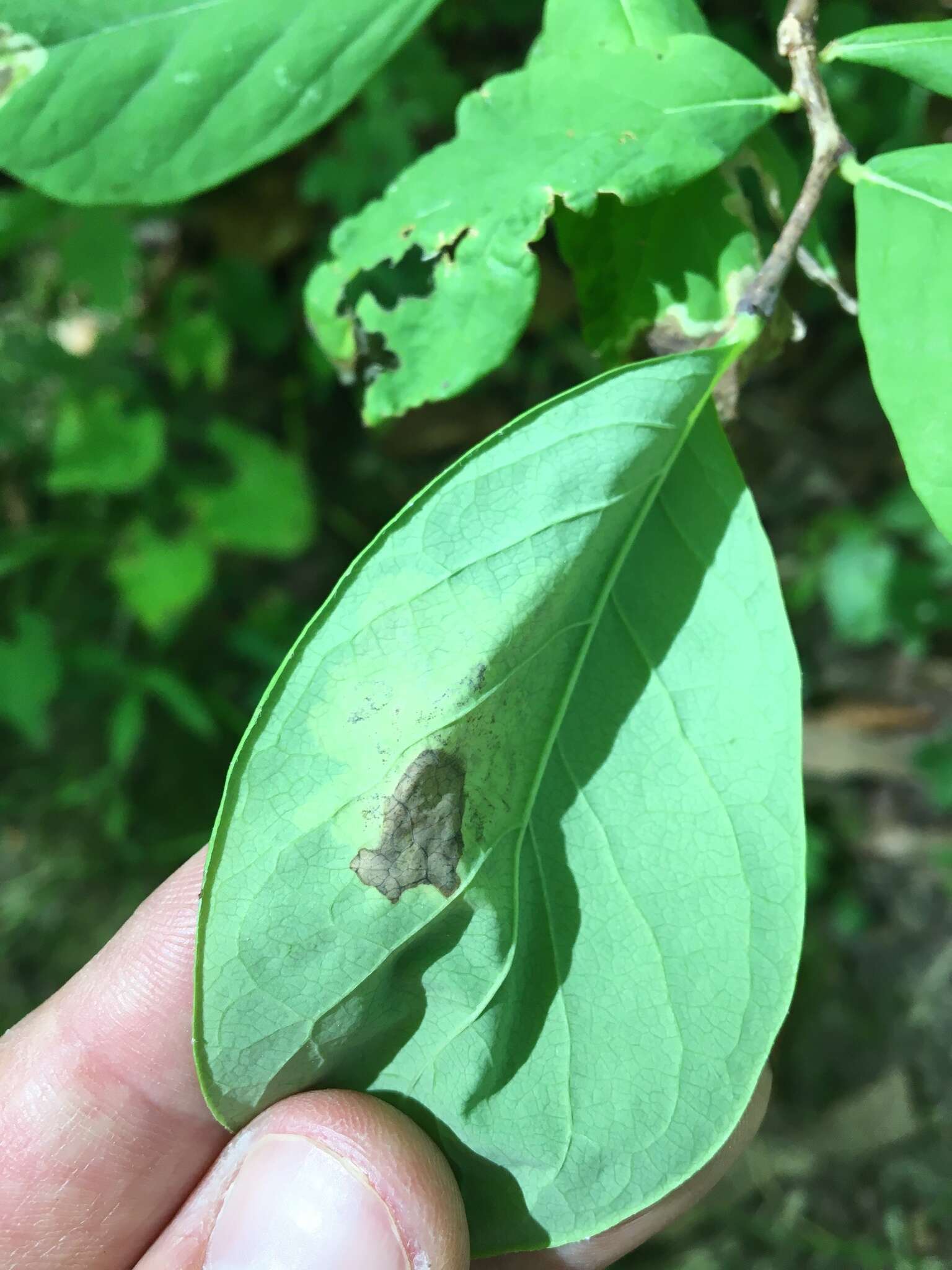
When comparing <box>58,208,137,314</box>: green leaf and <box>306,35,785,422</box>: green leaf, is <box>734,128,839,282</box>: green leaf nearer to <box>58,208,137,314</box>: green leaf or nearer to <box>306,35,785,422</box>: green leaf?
<box>306,35,785,422</box>: green leaf

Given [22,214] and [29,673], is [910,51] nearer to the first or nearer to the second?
[22,214]

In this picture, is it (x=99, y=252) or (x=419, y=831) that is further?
(x=99, y=252)

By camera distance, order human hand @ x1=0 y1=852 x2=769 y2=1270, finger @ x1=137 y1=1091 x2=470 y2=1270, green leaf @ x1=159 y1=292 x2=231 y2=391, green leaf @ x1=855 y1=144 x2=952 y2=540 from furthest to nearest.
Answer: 1. green leaf @ x1=159 y1=292 x2=231 y2=391
2. human hand @ x1=0 y1=852 x2=769 y2=1270
3. finger @ x1=137 y1=1091 x2=470 y2=1270
4. green leaf @ x1=855 y1=144 x2=952 y2=540

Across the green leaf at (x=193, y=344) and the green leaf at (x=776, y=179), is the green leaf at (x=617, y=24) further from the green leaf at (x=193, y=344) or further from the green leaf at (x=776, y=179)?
the green leaf at (x=193, y=344)

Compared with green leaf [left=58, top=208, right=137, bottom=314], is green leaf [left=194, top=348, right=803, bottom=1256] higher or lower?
lower

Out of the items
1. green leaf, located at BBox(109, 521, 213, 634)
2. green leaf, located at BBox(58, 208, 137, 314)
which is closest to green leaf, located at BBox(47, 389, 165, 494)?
green leaf, located at BBox(109, 521, 213, 634)

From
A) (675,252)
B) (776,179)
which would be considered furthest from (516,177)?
(776,179)

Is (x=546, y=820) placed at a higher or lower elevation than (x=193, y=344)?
lower

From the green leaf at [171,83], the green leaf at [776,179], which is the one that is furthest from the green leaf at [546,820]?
the green leaf at [171,83]
